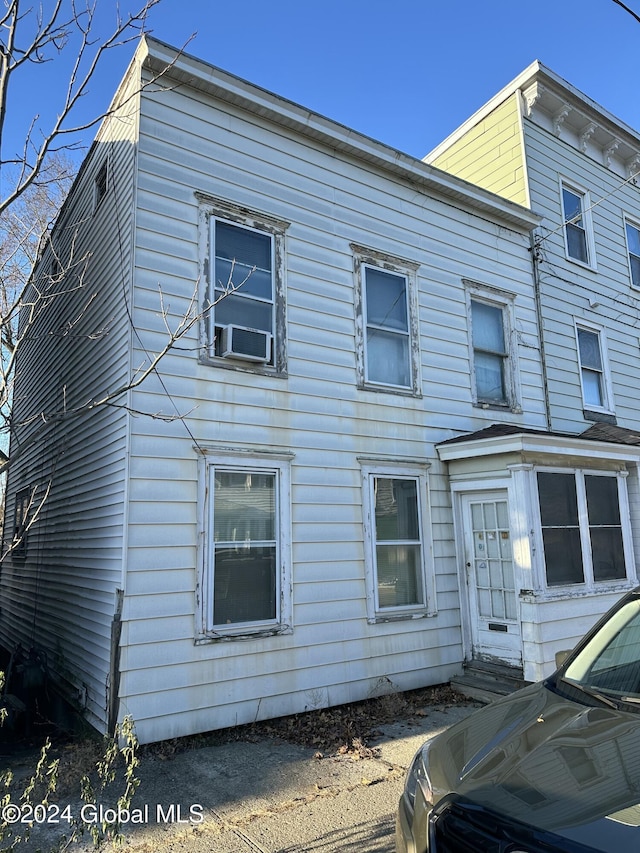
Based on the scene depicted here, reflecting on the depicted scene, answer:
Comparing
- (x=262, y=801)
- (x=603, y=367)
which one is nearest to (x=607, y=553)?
(x=603, y=367)

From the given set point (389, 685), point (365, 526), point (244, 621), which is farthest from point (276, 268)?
point (389, 685)

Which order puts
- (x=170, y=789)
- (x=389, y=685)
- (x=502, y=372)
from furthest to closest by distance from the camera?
(x=502, y=372) < (x=389, y=685) < (x=170, y=789)

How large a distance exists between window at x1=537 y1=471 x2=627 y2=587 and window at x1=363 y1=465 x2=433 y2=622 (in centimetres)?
156

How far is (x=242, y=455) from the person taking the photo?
670cm

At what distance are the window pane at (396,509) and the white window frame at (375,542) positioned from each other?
0.07 meters

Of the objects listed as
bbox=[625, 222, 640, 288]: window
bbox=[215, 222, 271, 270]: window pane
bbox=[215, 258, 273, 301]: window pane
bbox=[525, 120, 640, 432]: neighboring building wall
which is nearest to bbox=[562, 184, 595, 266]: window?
bbox=[525, 120, 640, 432]: neighboring building wall

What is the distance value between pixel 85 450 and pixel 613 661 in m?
6.34

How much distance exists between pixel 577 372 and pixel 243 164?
7.13m

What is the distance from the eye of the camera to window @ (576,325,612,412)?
11492 mm

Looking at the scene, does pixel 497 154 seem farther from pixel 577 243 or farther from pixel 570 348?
pixel 570 348

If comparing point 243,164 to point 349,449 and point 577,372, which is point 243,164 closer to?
point 349,449

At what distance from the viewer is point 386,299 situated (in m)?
8.55

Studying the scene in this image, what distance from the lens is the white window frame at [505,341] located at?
9.30m

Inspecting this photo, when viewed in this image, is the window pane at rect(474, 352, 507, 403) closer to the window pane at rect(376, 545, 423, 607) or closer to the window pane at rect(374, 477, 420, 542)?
the window pane at rect(374, 477, 420, 542)
